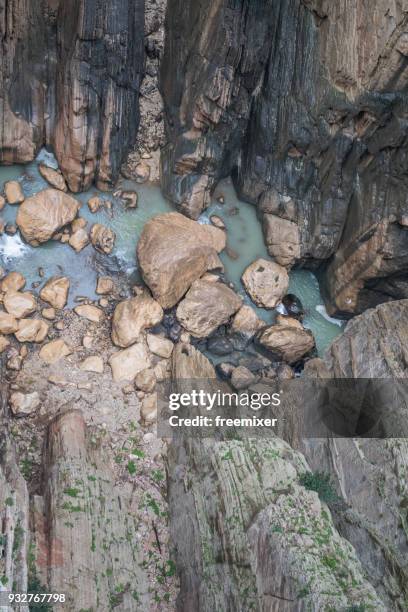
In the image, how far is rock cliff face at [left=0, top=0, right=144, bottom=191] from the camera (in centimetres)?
1628

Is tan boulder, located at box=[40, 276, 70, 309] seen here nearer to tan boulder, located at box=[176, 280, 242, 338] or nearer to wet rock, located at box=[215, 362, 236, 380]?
tan boulder, located at box=[176, 280, 242, 338]

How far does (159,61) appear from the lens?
1869 cm

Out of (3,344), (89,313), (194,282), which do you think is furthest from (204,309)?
(3,344)

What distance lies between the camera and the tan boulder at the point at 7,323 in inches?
606

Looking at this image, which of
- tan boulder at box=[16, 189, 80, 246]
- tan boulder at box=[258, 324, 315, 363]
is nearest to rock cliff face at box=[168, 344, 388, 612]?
tan boulder at box=[258, 324, 315, 363]

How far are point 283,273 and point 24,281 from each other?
7.91 meters

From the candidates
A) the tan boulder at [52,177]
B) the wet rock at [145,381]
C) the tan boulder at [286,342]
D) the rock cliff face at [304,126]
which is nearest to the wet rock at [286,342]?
the tan boulder at [286,342]

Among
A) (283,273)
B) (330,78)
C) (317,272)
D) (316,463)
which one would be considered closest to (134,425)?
(316,463)

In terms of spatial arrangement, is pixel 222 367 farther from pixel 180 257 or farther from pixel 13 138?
pixel 13 138

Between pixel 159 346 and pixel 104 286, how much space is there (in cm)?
250

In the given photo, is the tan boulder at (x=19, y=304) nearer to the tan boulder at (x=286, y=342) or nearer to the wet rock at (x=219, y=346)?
the wet rock at (x=219, y=346)

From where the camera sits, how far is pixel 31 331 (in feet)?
51.0

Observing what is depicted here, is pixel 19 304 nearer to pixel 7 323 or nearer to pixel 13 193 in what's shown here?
pixel 7 323

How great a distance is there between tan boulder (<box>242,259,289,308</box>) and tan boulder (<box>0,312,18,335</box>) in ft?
22.9
